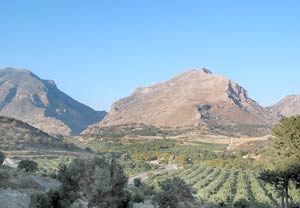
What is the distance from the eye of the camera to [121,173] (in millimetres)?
25609

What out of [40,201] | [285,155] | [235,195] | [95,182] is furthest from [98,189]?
[235,195]

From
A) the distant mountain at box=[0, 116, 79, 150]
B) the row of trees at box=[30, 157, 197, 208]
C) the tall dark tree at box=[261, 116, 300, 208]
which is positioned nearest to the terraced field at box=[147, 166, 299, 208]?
the tall dark tree at box=[261, 116, 300, 208]

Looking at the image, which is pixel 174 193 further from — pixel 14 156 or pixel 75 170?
pixel 14 156

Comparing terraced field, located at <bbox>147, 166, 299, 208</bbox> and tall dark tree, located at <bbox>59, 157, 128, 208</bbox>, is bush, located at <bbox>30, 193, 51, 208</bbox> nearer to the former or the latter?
tall dark tree, located at <bbox>59, 157, 128, 208</bbox>

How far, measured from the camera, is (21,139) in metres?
110

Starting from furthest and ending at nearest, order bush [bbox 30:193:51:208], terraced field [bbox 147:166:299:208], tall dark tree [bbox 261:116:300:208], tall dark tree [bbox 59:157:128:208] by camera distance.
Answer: terraced field [bbox 147:166:299:208], tall dark tree [bbox 261:116:300:208], bush [bbox 30:193:51:208], tall dark tree [bbox 59:157:128:208]

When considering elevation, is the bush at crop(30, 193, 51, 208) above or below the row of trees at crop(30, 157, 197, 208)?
below

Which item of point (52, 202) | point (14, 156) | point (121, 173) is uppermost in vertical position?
point (14, 156)

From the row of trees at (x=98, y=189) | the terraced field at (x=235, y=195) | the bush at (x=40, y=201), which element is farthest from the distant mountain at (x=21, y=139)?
the row of trees at (x=98, y=189)

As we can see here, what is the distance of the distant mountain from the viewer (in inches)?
4141

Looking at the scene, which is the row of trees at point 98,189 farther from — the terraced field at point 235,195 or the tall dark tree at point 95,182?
the terraced field at point 235,195

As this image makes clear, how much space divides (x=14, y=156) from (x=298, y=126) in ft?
212

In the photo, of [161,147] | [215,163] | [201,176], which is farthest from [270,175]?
[161,147]

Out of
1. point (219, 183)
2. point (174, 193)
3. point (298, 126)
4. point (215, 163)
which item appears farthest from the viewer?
point (215, 163)
